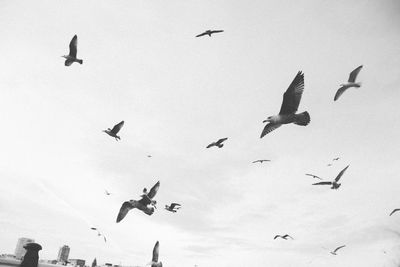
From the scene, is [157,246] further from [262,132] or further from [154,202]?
[262,132]

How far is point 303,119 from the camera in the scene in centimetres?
1132

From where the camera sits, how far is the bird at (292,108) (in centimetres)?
1108

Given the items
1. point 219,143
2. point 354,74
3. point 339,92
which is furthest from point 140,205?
point 354,74

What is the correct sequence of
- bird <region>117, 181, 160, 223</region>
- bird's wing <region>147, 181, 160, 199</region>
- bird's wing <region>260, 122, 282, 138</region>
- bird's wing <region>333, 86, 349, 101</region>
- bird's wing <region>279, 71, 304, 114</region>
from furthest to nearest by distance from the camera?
bird's wing <region>333, 86, 349, 101</region>
bird's wing <region>147, 181, 160, 199</region>
bird <region>117, 181, 160, 223</region>
bird's wing <region>260, 122, 282, 138</region>
bird's wing <region>279, 71, 304, 114</region>

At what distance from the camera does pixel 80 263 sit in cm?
13825

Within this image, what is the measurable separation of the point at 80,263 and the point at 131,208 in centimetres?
14485

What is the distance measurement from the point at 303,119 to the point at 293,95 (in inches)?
37.9

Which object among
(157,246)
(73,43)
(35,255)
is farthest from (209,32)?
(35,255)

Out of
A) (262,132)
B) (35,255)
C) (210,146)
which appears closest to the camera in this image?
(35,255)

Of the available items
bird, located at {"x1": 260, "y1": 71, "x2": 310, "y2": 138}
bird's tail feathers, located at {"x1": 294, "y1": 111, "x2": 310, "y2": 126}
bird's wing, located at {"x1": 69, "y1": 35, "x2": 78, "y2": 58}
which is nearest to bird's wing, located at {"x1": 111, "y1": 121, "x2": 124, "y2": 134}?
bird's wing, located at {"x1": 69, "y1": 35, "x2": 78, "y2": 58}

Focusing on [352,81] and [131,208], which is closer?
[131,208]

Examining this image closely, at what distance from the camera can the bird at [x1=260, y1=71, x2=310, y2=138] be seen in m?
11.1

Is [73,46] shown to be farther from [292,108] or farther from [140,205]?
[292,108]

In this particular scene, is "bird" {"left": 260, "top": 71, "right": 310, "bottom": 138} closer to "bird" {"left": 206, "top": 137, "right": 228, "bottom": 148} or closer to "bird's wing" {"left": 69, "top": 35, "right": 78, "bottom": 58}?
"bird" {"left": 206, "top": 137, "right": 228, "bottom": 148}
